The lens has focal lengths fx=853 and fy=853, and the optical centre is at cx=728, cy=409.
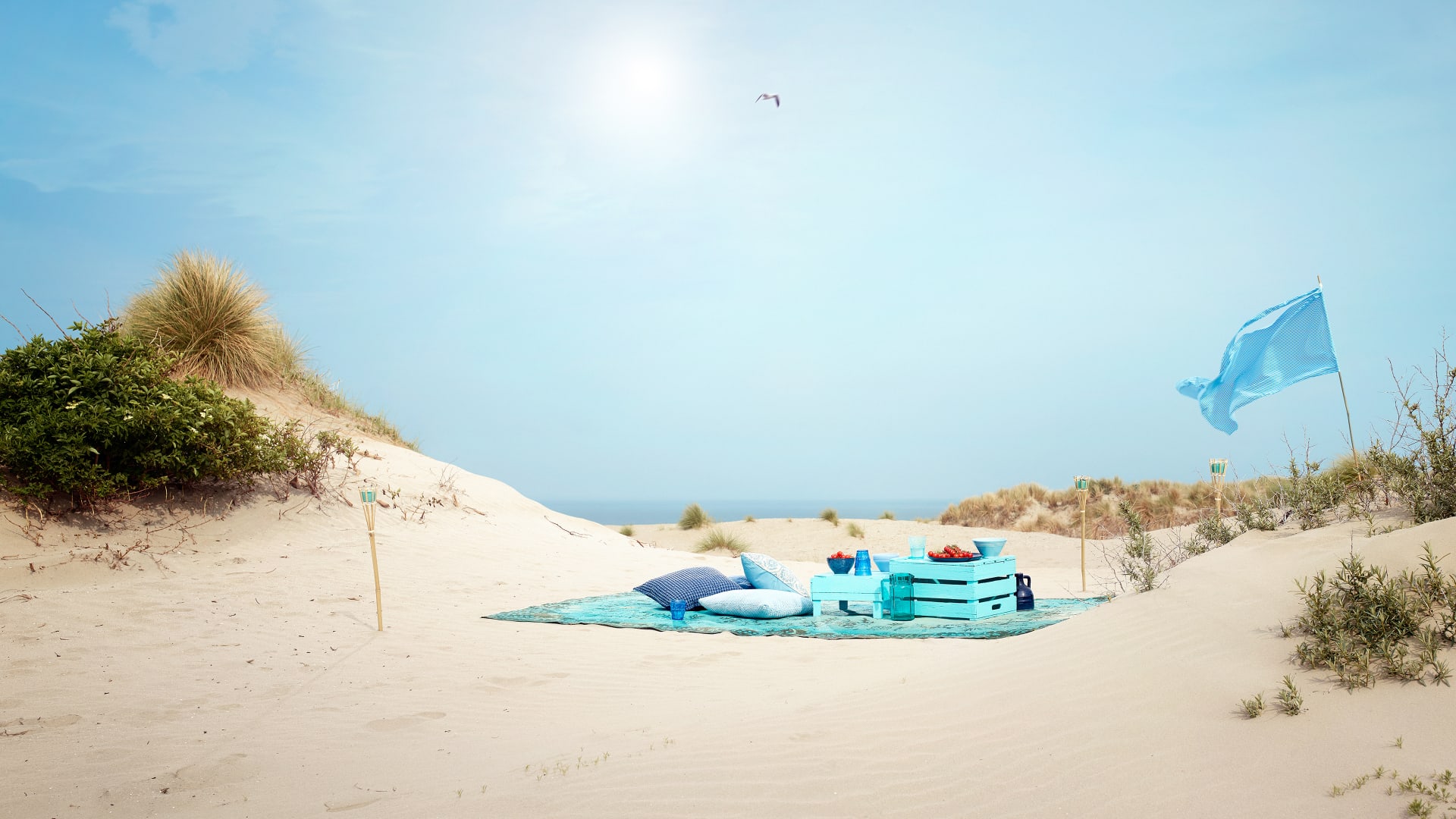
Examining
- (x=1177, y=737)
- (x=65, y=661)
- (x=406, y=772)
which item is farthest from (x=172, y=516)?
(x=1177, y=737)

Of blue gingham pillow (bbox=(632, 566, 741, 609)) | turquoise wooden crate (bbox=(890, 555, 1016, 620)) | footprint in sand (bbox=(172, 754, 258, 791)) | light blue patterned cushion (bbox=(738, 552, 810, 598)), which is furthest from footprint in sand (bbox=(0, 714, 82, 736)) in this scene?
turquoise wooden crate (bbox=(890, 555, 1016, 620))

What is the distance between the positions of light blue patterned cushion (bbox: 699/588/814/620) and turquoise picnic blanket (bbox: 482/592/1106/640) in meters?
0.08

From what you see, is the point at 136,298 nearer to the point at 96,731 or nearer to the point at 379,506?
the point at 379,506

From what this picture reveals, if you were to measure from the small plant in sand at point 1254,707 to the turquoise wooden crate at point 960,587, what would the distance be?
466 cm

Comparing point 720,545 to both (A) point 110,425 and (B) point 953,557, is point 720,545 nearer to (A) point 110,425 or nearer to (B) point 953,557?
(B) point 953,557

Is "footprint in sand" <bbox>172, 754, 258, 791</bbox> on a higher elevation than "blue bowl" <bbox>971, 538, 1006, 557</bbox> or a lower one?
lower

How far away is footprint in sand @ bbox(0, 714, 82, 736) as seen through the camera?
5031 millimetres

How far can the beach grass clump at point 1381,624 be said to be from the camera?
3645mm

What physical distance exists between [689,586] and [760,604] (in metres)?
1.07

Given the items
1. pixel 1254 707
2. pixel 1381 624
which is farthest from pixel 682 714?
pixel 1381 624

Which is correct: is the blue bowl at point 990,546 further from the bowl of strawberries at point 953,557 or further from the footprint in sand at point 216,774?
the footprint in sand at point 216,774

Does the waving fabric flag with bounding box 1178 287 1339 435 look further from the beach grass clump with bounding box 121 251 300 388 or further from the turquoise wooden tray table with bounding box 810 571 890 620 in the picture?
the beach grass clump with bounding box 121 251 300 388

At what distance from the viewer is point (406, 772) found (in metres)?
4.27

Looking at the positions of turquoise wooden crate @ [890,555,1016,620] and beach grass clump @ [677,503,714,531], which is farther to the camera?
beach grass clump @ [677,503,714,531]
